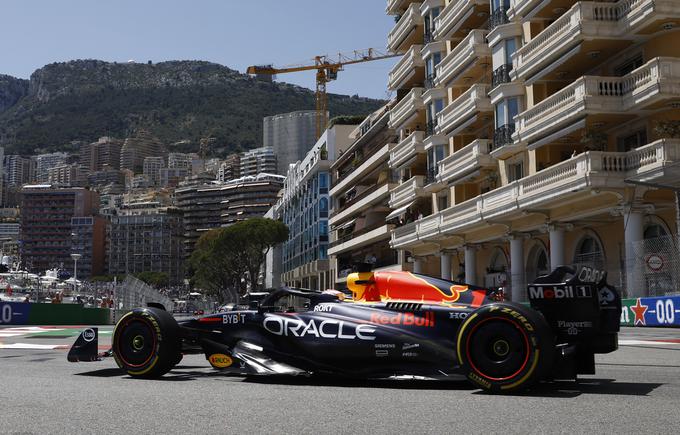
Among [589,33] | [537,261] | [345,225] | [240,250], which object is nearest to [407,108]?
[537,261]

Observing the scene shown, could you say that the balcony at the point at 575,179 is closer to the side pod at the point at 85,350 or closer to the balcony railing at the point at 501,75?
the balcony railing at the point at 501,75

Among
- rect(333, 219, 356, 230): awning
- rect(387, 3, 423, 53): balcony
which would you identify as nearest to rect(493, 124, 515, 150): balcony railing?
rect(387, 3, 423, 53): balcony

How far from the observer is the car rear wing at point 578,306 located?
7453 millimetres

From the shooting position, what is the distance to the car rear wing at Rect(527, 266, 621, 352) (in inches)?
293

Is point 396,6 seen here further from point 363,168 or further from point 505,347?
point 505,347

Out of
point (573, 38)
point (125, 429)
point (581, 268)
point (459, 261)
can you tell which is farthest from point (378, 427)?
point (459, 261)

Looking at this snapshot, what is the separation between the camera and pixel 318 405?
21.9 ft

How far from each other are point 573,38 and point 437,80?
1715cm

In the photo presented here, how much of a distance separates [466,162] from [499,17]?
7.33m

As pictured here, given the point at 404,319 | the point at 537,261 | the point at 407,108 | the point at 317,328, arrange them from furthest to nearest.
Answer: the point at 407,108 < the point at 537,261 < the point at 317,328 < the point at 404,319

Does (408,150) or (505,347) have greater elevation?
(408,150)

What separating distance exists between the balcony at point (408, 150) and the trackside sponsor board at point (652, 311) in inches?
1073

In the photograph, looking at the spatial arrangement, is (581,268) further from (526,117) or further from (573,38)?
(526,117)

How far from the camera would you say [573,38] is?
30.3m
